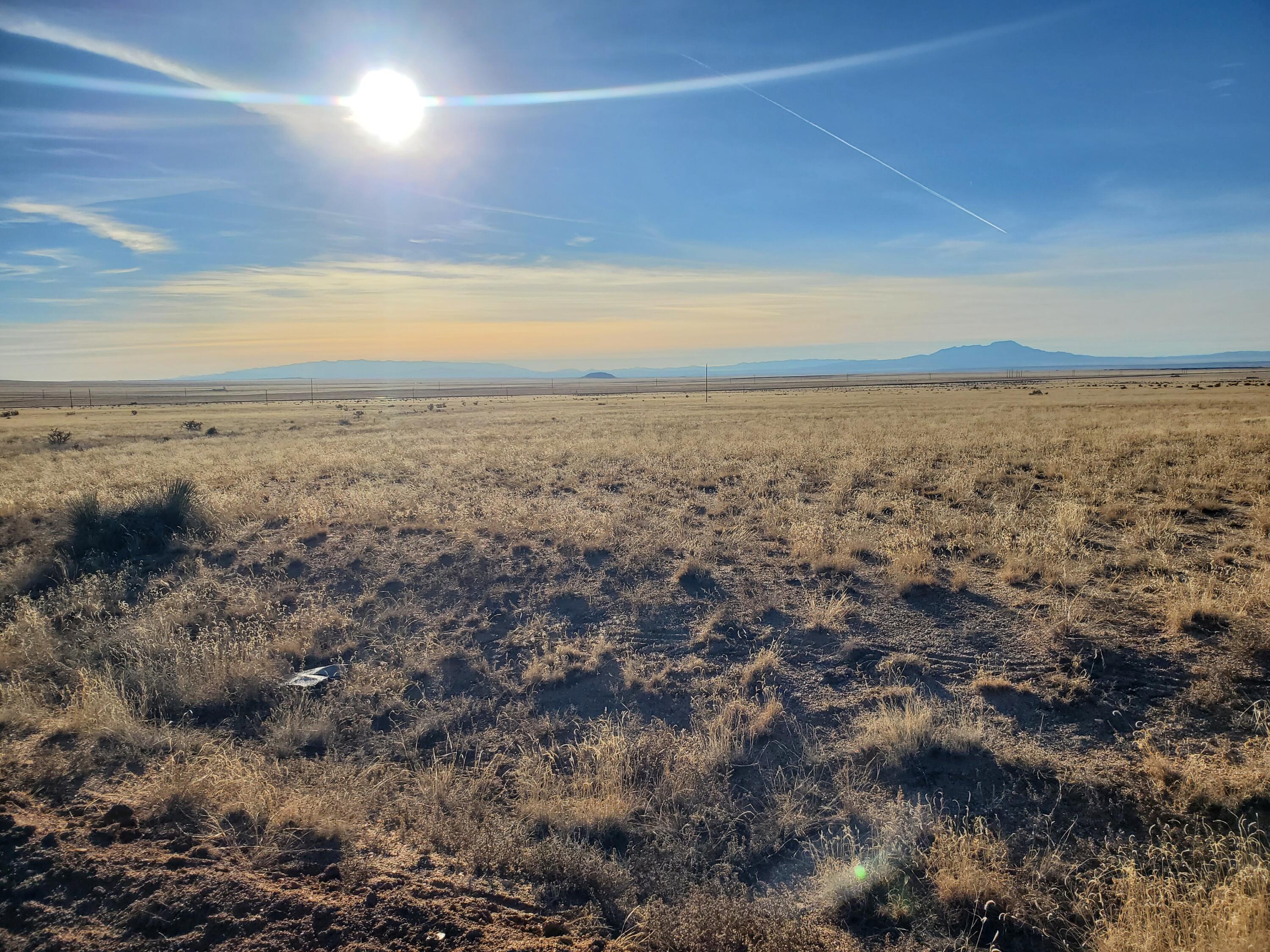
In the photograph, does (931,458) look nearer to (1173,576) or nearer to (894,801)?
(1173,576)

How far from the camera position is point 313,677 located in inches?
272

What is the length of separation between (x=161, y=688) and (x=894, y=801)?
6815 millimetres

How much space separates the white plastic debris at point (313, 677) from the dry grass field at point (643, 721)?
9 centimetres

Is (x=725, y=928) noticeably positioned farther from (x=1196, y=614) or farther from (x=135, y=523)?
(x=135, y=523)

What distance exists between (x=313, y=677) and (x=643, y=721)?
3.53 metres

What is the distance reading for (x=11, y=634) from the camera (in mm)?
7613

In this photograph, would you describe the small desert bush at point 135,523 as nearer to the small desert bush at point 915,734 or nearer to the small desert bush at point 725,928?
the small desert bush at point 725,928

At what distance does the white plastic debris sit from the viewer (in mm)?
6707

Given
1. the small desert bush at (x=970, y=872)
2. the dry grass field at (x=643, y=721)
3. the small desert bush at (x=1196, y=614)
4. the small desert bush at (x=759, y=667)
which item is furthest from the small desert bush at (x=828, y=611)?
the small desert bush at (x=970, y=872)

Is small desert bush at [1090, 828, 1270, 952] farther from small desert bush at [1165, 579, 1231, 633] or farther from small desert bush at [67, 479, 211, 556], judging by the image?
small desert bush at [67, 479, 211, 556]

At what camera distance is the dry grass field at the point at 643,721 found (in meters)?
3.74

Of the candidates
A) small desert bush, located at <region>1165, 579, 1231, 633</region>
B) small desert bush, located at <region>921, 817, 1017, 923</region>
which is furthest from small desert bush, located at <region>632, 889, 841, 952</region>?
small desert bush, located at <region>1165, 579, 1231, 633</region>

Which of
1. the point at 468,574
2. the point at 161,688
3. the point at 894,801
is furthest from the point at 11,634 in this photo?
the point at 894,801

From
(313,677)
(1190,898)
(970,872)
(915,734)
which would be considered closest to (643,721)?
(915,734)
